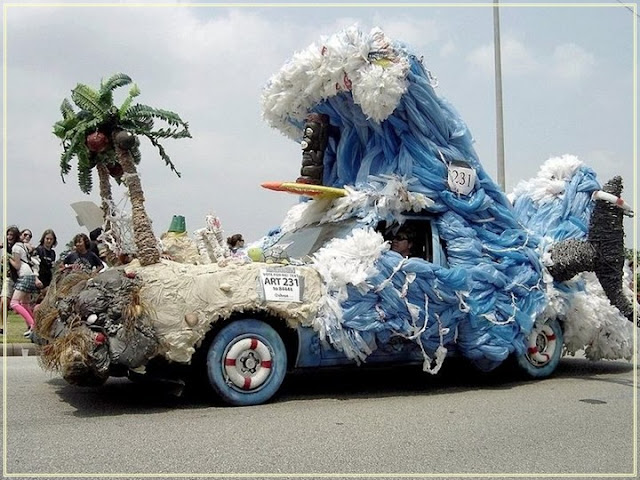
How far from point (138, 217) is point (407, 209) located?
247 centimetres

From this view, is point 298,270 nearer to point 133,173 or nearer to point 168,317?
point 168,317

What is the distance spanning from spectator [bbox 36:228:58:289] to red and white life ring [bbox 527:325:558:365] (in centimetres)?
673

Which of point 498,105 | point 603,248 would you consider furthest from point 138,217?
point 498,105

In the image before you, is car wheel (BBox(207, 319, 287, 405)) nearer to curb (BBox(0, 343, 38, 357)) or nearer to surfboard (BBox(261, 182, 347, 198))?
surfboard (BBox(261, 182, 347, 198))

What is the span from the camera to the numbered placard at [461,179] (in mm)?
7422

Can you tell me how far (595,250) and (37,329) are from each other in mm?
5242

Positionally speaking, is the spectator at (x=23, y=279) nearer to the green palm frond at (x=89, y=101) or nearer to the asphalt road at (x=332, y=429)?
the asphalt road at (x=332, y=429)

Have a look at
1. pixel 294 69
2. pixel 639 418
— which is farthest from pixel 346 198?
pixel 639 418

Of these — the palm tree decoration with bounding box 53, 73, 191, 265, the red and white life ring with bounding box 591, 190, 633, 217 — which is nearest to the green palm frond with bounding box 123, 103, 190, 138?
the palm tree decoration with bounding box 53, 73, 191, 265

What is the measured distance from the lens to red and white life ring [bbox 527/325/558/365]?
7.85 meters

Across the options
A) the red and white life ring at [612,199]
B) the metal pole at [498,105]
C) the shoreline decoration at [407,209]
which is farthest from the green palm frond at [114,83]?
the metal pole at [498,105]

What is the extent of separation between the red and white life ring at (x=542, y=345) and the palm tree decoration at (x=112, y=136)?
3908 mm

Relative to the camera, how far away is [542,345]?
314 inches

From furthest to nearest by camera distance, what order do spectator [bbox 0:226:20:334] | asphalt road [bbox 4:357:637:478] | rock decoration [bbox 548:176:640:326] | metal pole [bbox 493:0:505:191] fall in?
metal pole [bbox 493:0:505:191], spectator [bbox 0:226:20:334], rock decoration [bbox 548:176:640:326], asphalt road [bbox 4:357:637:478]
